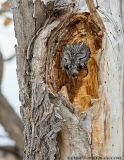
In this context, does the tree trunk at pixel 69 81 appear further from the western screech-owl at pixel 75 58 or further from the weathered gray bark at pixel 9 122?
the weathered gray bark at pixel 9 122

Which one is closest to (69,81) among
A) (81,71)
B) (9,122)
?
(81,71)

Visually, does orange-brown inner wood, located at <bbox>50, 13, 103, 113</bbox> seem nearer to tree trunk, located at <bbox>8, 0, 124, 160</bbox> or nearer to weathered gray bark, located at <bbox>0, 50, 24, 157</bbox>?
tree trunk, located at <bbox>8, 0, 124, 160</bbox>

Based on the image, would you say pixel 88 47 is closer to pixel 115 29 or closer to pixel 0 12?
pixel 115 29

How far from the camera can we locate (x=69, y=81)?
0.72m

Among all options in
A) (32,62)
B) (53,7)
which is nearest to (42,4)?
(53,7)

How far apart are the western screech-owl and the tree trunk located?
0.03 feet

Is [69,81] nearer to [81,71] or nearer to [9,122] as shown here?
[81,71]

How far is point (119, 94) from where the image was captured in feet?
2.33

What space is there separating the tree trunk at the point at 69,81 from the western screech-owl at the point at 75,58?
0.03 feet

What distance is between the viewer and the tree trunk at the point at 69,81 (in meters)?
0.67

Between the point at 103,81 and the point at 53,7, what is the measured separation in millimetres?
209

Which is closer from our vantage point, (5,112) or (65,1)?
(65,1)

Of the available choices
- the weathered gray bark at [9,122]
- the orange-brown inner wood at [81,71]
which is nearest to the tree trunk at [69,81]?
the orange-brown inner wood at [81,71]

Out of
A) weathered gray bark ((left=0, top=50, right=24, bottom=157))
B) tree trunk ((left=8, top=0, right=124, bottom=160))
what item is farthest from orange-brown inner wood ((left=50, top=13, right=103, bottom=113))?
weathered gray bark ((left=0, top=50, right=24, bottom=157))
